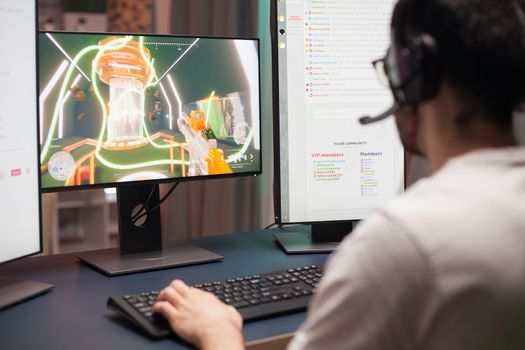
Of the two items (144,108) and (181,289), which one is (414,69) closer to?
(181,289)

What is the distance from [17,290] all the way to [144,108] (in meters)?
0.46

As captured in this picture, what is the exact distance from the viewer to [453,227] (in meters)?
0.68

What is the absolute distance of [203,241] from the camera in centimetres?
171

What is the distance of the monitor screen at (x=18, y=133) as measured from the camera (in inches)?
50.3

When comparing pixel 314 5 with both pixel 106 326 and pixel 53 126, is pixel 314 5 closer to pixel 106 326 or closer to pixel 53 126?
pixel 53 126

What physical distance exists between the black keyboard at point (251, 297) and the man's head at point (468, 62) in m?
0.52

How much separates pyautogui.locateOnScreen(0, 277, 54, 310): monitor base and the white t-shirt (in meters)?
0.71

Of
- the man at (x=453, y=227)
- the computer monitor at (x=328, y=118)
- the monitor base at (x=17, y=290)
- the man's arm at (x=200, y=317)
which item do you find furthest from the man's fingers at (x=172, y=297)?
the computer monitor at (x=328, y=118)

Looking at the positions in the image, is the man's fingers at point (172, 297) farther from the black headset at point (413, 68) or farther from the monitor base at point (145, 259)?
the black headset at point (413, 68)

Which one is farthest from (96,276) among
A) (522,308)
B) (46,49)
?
(522,308)

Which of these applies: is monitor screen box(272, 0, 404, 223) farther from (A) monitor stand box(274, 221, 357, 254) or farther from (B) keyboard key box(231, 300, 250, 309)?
(B) keyboard key box(231, 300, 250, 309)

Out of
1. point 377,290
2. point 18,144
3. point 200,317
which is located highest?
point 18,144

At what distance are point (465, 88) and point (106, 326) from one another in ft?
2.28

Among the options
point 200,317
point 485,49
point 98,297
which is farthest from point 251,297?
point 485,49
